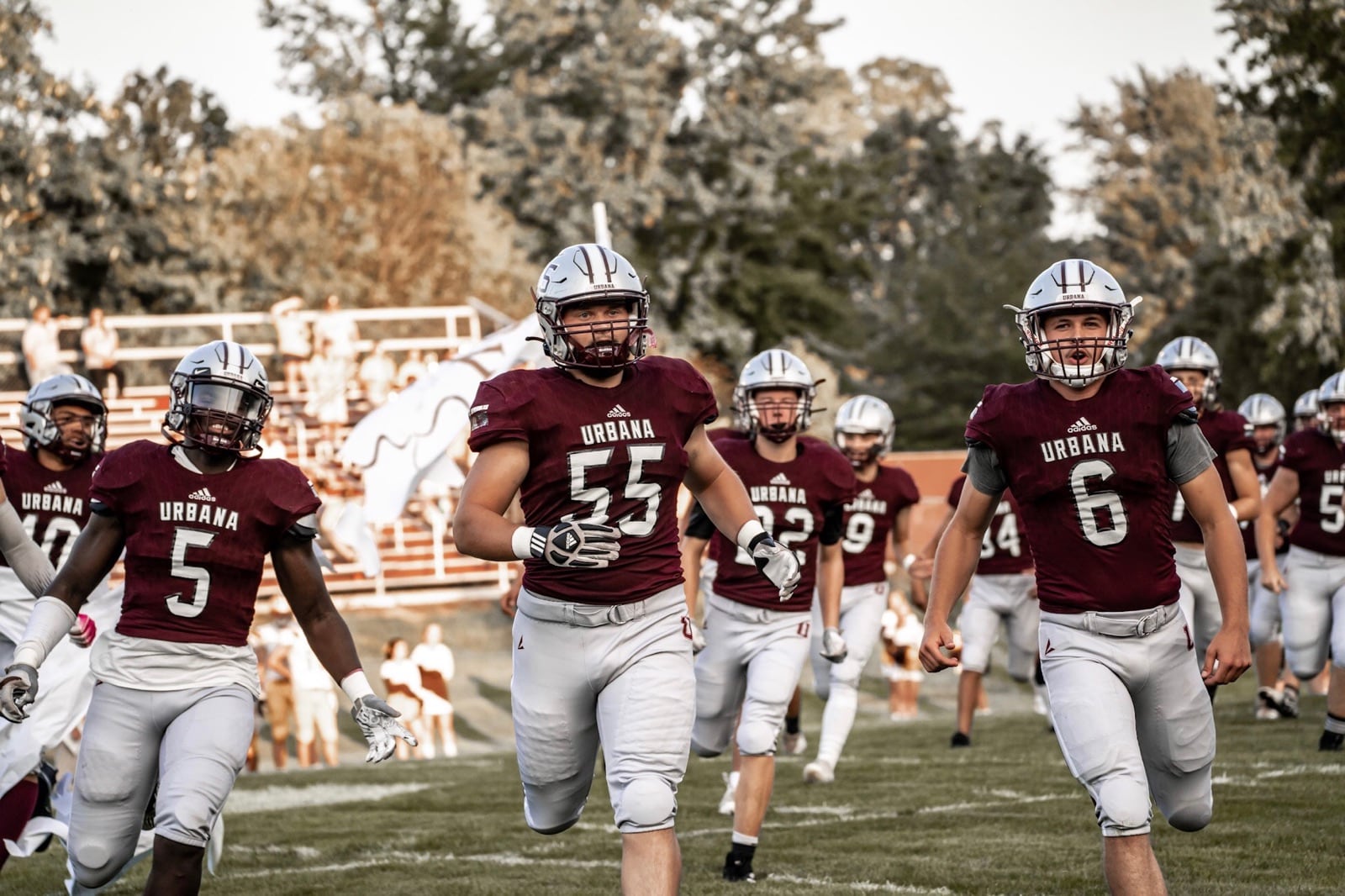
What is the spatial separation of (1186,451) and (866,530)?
5991 mm

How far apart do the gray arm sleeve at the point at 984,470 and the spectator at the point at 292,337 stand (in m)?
18.9

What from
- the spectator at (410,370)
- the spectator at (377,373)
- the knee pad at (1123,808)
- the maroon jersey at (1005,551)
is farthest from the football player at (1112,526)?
the spectator at (377,373)

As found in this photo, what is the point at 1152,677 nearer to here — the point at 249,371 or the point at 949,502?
the point at 249,371

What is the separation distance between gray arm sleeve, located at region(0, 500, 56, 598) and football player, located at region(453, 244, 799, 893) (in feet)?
7.69

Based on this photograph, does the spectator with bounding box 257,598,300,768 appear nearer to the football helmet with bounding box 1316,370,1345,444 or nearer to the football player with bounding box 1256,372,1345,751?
the football player with bounding box 1256,372,1345,751

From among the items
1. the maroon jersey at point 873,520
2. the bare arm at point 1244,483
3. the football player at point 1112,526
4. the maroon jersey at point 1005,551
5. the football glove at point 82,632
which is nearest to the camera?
the football player at point 1112,526

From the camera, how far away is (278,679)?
15.4m

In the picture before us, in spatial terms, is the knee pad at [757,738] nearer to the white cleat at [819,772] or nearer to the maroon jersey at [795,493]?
the maroon jersey at [795,493]

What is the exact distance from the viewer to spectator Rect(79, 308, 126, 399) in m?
22.3

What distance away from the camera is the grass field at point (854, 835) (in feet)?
22.1

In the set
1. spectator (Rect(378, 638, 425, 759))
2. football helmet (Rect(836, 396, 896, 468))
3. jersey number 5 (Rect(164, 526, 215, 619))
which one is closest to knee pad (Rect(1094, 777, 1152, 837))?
jersey number 5 (Rect(164, 526, 215, 619))

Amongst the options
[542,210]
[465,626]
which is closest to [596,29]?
[542,210]

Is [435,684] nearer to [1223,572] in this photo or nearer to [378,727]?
[378,727]

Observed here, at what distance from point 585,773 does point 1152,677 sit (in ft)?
5.72
